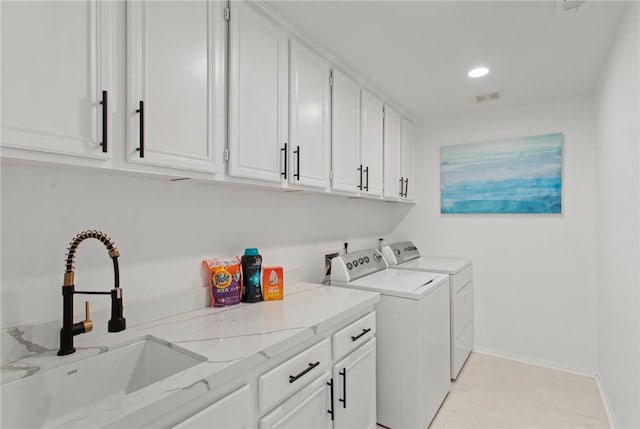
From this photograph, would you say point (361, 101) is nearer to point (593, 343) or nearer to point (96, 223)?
point (96, 223)

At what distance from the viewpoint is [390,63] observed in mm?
2137

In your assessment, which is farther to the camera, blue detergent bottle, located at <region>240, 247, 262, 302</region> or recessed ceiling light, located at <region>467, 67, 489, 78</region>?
recessed ceiling light, located at <region>467, 67, 489, 78</region>

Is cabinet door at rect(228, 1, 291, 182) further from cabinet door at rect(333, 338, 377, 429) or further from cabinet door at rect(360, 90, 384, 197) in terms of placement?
cabinet door at rect(333, 338, 377, 429)

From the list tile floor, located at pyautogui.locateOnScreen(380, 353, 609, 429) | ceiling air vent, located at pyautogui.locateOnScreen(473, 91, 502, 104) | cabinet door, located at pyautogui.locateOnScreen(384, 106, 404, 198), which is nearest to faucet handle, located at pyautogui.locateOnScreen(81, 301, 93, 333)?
tile floor, located at pyautogui.locateOnScreen(380, 353, 609, 429)

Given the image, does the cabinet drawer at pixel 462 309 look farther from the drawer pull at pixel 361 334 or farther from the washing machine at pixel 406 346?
the drawer pull at pixel 361 334

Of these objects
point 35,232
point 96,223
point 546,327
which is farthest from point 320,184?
point 546,327

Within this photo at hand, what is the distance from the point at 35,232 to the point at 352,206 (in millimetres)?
2164

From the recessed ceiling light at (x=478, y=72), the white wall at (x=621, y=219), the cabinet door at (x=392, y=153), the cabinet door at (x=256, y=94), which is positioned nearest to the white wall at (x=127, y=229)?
the cabinet door at (x=256, y=94)

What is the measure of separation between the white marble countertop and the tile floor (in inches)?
48.7

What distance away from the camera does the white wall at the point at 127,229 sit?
1045 mm

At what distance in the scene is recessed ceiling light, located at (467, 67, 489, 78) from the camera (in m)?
2.24

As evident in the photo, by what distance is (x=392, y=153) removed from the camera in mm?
2846

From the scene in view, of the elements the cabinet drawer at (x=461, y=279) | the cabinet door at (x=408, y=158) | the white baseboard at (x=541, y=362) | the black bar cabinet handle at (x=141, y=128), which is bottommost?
the white baseboard at (x=541, y=362)

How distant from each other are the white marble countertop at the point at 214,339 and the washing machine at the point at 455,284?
3.68 feet
